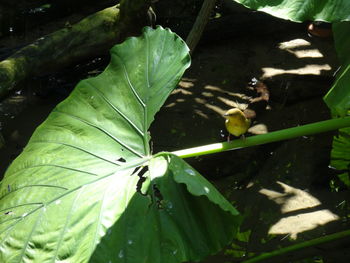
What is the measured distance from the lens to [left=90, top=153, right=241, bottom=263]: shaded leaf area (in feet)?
6.42

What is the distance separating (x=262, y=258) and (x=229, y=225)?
A: 58 centimetres

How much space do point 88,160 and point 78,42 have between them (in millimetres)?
2252

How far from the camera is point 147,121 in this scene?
2328 millimetres

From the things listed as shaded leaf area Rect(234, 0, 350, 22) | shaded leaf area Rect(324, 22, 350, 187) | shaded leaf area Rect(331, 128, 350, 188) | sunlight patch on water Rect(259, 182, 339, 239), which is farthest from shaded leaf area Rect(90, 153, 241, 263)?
shaded leaf area Rect(331, 128, 350, 188)

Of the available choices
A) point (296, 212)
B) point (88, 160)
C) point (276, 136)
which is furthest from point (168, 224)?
point (296, 212)

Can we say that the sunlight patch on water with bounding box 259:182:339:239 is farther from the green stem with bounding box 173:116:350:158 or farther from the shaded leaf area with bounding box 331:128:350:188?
the green stem with bounding box 173:116:350:158

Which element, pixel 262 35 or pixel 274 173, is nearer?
pixel 274 173

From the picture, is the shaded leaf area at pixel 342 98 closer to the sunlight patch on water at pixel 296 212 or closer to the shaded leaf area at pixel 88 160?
the sunlight patch on water at pixel 296 212

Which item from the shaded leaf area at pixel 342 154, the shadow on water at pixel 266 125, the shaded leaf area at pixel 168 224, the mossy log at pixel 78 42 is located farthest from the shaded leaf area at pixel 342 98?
the mossy log at pixel 78 42

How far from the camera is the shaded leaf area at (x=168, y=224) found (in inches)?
77.0

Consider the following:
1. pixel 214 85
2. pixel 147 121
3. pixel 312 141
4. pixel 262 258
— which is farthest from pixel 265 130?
pixel 147 121

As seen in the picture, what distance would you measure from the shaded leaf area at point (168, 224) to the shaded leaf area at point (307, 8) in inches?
25.8

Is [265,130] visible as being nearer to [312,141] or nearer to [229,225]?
[312,141]

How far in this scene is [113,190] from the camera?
6.85 ft
